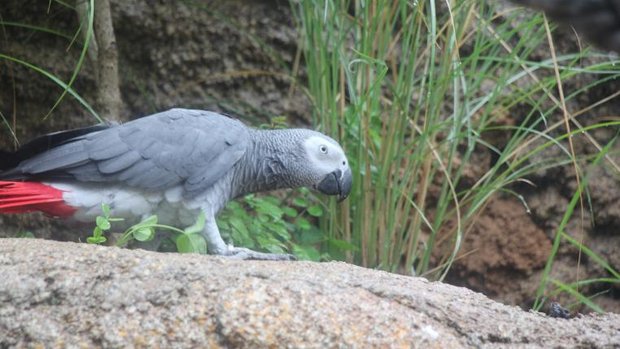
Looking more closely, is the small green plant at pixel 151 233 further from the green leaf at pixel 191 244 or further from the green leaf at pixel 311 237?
the green leaf at pixel 311 237

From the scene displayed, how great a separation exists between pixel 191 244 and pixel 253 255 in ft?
0.49

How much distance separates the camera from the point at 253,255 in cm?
180

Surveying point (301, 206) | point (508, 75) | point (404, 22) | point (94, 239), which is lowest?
point (301, 206)

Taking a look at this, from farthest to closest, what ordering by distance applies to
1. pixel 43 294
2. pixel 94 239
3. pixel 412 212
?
pixel 412 212 < pixel 94 239 < pixel 43 294

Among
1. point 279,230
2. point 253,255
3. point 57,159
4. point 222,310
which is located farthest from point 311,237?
point 222,310

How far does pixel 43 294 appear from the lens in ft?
3.91

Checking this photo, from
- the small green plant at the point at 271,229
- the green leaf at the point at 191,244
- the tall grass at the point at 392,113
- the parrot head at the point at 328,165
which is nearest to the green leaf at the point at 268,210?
the small green plant at the point at 271,229

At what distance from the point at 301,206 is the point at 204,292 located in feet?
4.74

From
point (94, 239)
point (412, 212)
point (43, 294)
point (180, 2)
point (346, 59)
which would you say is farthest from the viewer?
→ point (180, 2)

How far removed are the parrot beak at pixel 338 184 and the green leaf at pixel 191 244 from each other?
1.65 ft

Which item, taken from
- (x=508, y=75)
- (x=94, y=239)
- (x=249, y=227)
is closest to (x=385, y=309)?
(x=94, y=239)

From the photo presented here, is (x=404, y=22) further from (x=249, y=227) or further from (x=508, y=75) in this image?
(x=249, y=227)

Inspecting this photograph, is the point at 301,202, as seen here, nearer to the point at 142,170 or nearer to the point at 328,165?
the point at 328,165

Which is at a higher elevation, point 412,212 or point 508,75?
point 508,75
